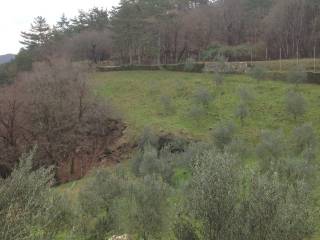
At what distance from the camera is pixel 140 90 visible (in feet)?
186

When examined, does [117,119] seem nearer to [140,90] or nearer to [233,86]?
[140,90]

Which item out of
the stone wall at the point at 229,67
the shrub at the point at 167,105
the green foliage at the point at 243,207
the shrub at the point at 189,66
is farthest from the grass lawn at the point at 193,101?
the green foliage at the point at 243,207

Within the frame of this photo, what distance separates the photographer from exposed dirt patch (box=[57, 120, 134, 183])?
41406 millimetres

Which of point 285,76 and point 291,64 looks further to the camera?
point 291,64

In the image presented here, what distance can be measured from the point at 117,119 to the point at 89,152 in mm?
5461

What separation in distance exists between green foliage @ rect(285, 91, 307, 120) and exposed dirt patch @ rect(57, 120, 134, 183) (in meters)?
15.8

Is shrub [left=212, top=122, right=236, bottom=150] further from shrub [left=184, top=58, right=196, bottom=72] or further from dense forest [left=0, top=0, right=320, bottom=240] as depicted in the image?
shrub [left=184, top=58, right=196, bottom=72]

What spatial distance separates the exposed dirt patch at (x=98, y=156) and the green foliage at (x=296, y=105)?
621 inches

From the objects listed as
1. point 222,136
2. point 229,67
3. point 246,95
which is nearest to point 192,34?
point 229,67

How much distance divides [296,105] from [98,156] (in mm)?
20647

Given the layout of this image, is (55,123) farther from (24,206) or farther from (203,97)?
(24,206)

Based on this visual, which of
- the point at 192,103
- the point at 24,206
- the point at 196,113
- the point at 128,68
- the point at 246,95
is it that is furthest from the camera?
the point at 128,68

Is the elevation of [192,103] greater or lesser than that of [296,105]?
lesser

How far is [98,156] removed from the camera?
44.0 m
